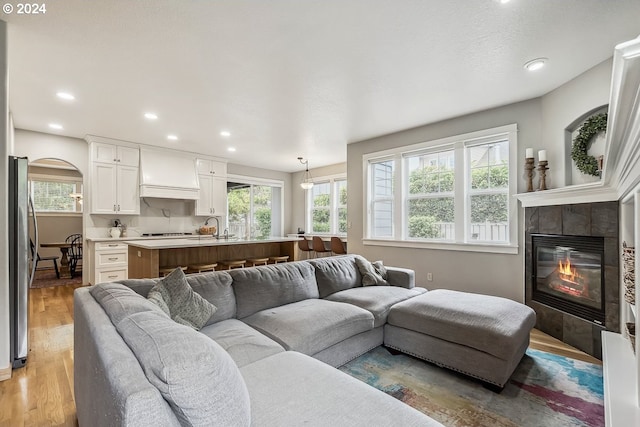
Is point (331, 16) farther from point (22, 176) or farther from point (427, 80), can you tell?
point (22, 176)

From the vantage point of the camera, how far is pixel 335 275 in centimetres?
316

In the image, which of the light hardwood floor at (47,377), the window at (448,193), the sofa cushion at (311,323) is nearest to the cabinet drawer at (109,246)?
the light hardwood floor at (47,377)

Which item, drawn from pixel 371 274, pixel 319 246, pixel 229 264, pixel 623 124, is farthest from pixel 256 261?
pixel 623 124

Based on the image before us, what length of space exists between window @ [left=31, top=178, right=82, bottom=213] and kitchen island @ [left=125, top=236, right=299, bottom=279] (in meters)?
5.01

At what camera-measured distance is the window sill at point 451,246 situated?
12.2 ft

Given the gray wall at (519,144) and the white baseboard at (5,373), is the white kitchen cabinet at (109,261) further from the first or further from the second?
the gray wall at (519,144)

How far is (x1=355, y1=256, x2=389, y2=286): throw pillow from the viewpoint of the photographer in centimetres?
337

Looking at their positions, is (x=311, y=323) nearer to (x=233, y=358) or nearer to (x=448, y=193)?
(x=233, y=358)

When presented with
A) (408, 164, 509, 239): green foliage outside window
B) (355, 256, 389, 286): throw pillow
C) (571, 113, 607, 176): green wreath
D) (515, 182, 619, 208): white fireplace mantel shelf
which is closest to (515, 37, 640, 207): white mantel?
(515, 182, 619, 208): white fireplace mantel shelf

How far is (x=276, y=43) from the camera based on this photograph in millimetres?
2451

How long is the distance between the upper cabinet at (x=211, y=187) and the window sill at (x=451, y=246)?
11.2ft

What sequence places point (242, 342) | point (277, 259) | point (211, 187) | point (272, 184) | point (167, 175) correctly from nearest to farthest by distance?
point (242, 342) → point (277, 259) → point (167, 175) → point (211, 187) → point (272, 184)

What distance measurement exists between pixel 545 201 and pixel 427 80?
1.81 metres

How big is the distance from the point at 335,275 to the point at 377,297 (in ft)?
1.70
